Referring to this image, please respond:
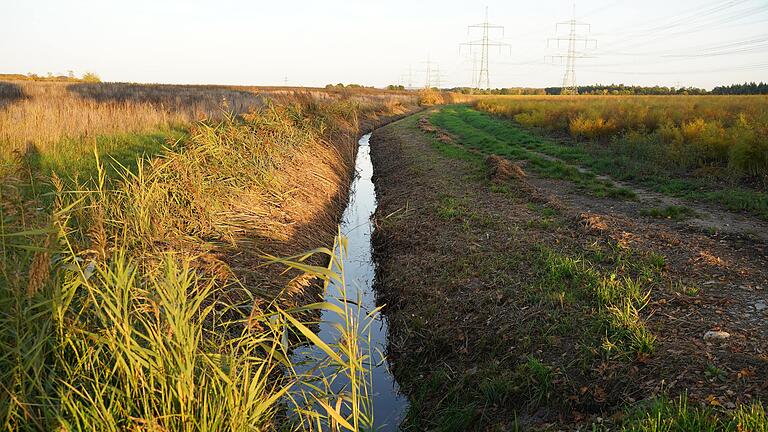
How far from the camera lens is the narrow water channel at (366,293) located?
443 centimetres

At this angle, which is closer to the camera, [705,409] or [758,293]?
[705,409]

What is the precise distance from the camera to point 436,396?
4.35 meters

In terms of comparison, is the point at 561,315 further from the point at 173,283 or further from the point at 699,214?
the point at 699,214

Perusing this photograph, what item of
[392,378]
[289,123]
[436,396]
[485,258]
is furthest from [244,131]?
[436,396]

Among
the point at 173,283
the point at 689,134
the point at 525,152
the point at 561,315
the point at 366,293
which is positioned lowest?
the point at 366,293

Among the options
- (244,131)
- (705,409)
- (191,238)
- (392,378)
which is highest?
(244,131)

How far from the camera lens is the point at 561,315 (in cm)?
467

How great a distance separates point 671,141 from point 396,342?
1165 cm

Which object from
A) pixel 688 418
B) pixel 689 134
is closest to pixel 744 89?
pixel 689 134

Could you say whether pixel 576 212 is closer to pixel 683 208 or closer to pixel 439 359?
pixel 683 208

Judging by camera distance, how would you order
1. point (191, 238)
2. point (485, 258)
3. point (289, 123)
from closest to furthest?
point (191, 238) < point (485, 258) < point (289, 123)

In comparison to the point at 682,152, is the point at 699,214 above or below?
below

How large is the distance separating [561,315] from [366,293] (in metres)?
3.04

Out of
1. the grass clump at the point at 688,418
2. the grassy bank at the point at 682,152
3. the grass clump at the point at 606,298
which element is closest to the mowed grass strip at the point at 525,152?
the grassy bank at the point at 682,152
